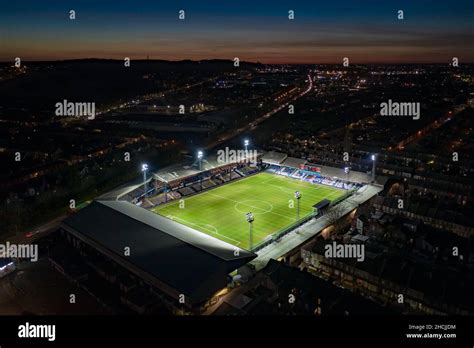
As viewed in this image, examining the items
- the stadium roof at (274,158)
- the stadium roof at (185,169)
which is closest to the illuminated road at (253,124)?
the stadium roof at (274,158)

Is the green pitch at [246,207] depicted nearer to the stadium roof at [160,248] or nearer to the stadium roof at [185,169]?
the stadium roof at [185,169]

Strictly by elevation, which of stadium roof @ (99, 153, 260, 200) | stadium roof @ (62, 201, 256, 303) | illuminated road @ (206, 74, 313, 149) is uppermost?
illuminated road @ (206, 74, 313, 149)

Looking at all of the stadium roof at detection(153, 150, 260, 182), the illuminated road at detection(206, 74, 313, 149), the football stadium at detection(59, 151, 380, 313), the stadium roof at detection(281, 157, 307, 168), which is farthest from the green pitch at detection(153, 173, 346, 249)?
the illuminated road at detection(206, 74, 313, 149)

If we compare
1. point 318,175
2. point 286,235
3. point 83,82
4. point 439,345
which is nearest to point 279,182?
point 318,175

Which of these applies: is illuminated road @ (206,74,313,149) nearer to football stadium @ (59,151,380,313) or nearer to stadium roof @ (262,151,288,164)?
stadium roof @ (262,151,288,164)

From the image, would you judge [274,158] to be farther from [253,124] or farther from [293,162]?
[253,124]

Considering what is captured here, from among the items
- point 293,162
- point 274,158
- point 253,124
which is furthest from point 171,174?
point 253,124

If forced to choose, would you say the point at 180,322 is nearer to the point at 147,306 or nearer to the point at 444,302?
the point at 147,306

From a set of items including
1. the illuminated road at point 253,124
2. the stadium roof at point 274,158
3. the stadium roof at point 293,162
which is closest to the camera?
the stadium roof at point 293,162
